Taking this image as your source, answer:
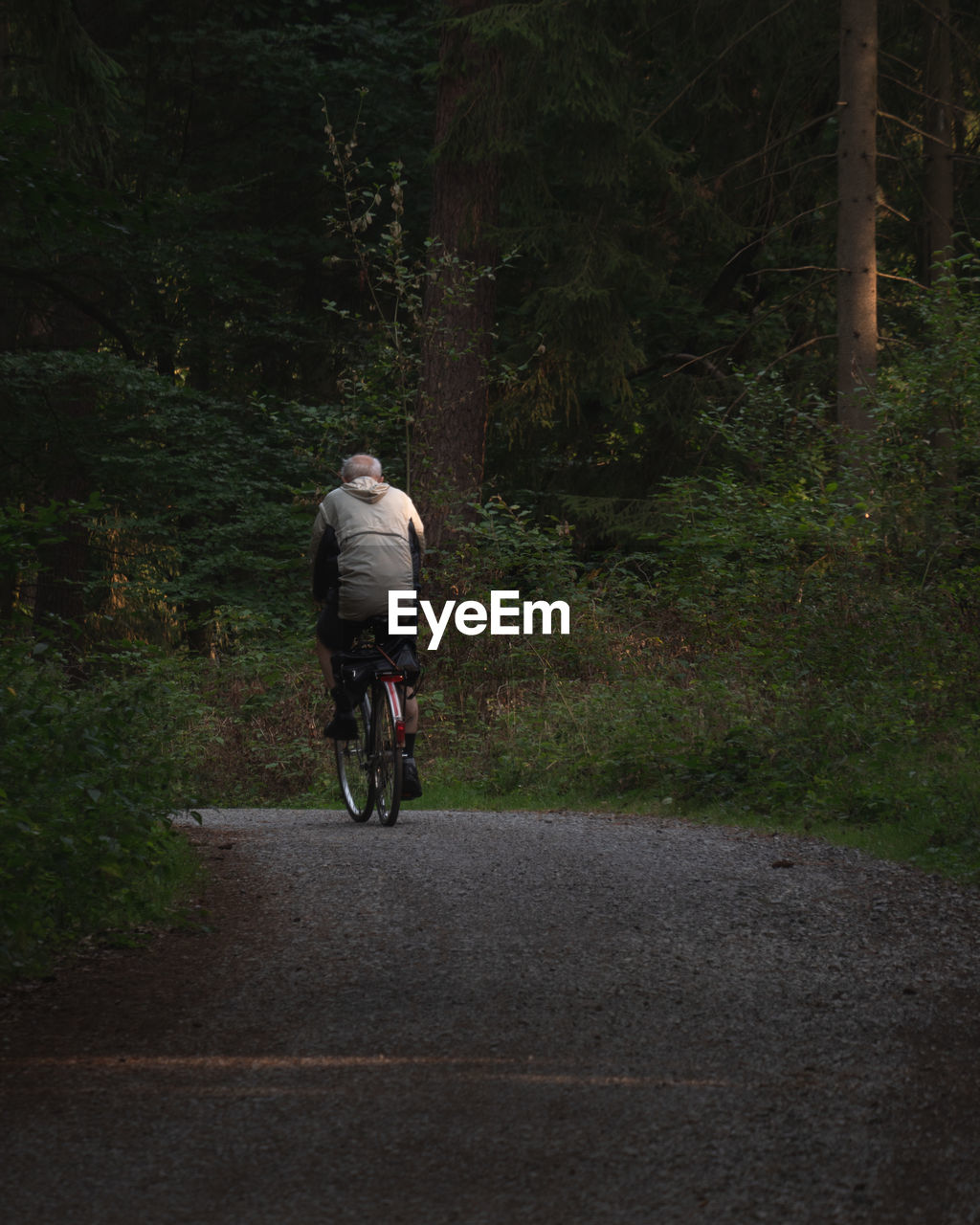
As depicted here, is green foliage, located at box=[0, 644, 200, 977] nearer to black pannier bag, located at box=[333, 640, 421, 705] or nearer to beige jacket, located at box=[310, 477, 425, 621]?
beige jacket, located at box=[310, 477, 425, 621]

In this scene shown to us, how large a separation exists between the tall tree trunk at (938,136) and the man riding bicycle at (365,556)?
12.1 m

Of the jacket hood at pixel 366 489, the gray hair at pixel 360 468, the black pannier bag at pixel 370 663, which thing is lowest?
the black pannier bag at pixel 370 663

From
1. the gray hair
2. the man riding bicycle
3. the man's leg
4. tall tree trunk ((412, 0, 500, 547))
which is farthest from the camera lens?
tall tree trunk ((412, 0, 500, 547))

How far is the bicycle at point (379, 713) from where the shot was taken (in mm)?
8758

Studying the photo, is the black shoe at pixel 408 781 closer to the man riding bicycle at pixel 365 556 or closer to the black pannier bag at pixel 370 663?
the man riding bicycle at pixel 365 556

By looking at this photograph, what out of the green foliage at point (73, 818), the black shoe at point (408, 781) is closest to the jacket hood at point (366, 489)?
the black shoe at point (408, 781)

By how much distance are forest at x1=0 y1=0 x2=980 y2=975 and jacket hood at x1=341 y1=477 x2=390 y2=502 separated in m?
1.84

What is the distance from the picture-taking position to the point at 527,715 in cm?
1270

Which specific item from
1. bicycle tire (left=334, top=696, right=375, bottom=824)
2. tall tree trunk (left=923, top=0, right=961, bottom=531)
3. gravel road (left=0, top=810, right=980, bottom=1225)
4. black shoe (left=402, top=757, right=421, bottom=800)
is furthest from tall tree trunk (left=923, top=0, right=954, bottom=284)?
gravel road (left=0, top=810, right=980, bottom=1225)

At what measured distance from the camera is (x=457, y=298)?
15.6m

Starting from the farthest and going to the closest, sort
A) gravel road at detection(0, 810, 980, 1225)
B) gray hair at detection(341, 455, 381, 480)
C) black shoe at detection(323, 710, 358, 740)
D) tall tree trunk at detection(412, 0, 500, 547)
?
tall tree trunk at detection(412, 0, 500, 547) → black shoe at detection(323, 710, 358, 740) → gray hair at detection(341, 455, 381, 480) → gravel road at detection(0, 810, 980, 1225)

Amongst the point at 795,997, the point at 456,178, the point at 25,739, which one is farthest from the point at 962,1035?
the point at 456,178

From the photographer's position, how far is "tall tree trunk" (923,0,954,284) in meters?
18.4

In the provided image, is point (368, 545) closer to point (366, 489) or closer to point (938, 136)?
point (366, 489)
